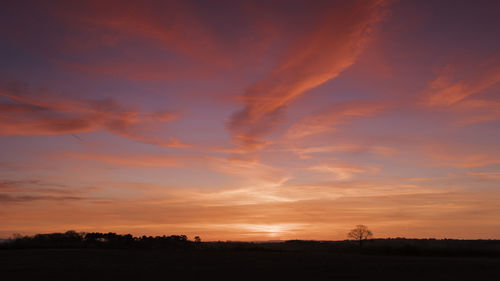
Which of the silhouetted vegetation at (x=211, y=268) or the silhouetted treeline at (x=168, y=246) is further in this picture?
the silhouetted treeline at (x=168, y=246)

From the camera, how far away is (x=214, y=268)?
94.9 feet

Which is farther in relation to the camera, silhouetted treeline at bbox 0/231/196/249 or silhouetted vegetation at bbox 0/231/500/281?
silhouetted treeline at bbox 0/231/196/249

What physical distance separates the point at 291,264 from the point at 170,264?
30.3ft

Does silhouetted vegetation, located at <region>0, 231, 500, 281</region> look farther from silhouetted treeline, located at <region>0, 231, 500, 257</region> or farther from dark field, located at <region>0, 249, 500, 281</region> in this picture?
silhouetted treeline, located at <region>0, 231, 500, 257</region>

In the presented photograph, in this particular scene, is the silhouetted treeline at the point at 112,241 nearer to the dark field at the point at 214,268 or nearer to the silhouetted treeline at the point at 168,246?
the silhouetted treeline at the point at 168,246

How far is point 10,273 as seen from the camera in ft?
83.8

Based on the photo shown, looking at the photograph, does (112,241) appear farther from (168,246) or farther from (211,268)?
(211,268)

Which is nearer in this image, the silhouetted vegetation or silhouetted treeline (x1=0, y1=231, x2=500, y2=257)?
the silhouetted vegetation

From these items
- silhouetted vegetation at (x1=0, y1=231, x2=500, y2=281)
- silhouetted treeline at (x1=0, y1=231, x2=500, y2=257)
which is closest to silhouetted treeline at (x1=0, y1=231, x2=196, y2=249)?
silhouetted treeline at (x1=0, y1=231, x2=500, y2=257)

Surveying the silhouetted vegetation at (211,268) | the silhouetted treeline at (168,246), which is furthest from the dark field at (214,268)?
the silhouetted treeline at (168,246)

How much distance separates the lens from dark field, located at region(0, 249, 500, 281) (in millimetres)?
24859

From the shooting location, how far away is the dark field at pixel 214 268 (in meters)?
24.9

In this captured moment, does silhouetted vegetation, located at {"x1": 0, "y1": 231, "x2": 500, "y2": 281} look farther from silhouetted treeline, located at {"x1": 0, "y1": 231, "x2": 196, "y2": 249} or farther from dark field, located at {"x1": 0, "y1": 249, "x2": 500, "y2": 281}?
silhouetted treeline, located at {"x1": 0, "y1": 231, "x2": 196, "y2": 249}

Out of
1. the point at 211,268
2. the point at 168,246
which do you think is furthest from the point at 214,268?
the point at 168,246
